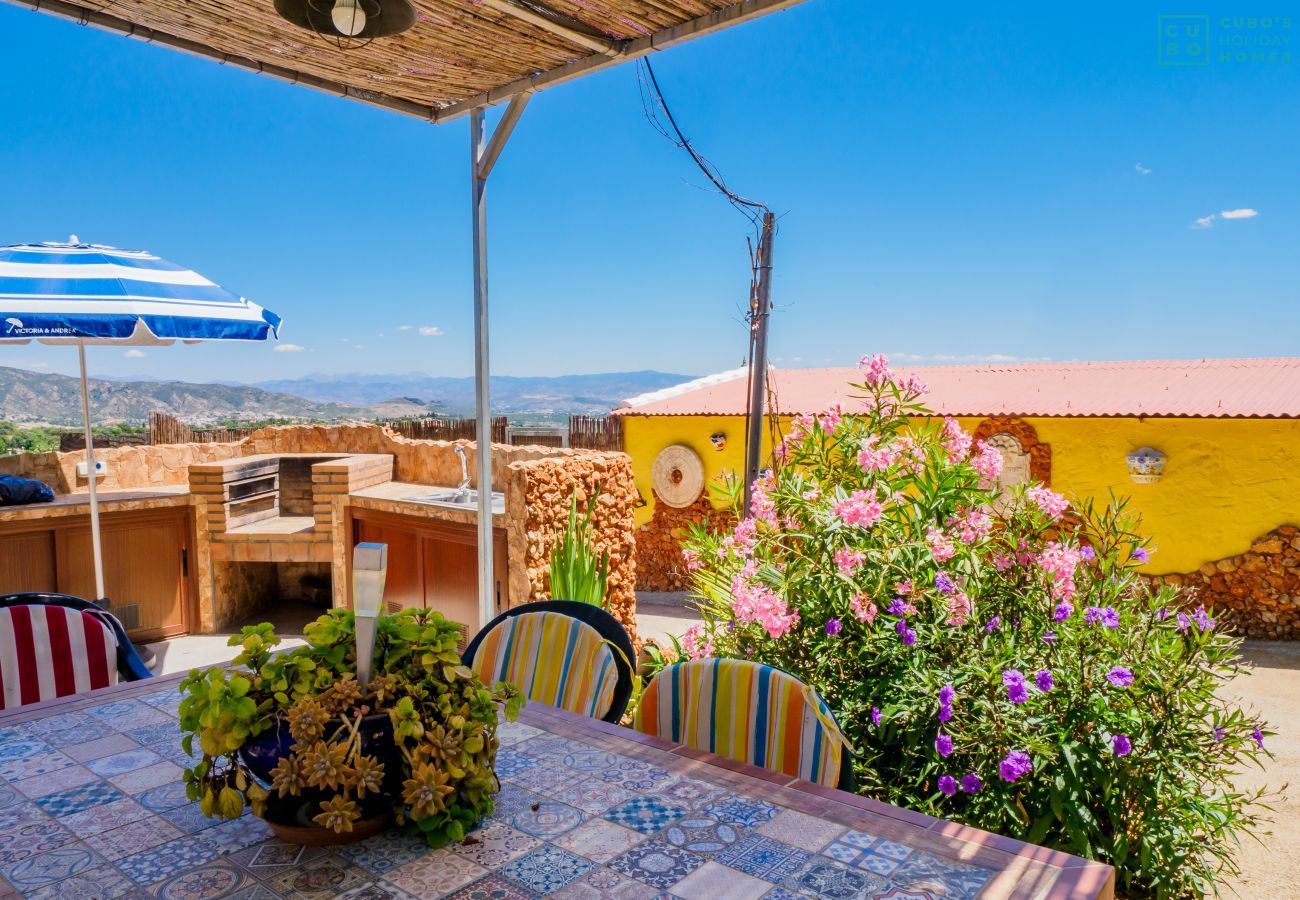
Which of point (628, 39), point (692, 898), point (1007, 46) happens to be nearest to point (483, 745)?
point (692, 898)

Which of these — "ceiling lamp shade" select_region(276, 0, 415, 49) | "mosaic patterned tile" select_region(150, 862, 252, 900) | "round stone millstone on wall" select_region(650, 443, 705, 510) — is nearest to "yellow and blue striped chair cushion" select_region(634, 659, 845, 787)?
"mosaic patterned tile" select_region(150, 862, 252, 900)

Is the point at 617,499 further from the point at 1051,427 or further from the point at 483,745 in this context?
the point at 1051,427

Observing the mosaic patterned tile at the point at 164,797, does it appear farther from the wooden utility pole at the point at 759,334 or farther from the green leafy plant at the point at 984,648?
the wooden utility pole at the point at 759,334

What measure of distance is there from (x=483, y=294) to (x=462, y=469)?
2832mm

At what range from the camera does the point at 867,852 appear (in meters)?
1.24

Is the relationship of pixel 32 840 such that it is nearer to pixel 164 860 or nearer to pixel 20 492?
pixel 164 860

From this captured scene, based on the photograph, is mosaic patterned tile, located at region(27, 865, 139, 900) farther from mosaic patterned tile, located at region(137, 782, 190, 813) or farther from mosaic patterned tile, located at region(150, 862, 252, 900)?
mosaic patterned tile, located at region(137, 782, 190, 813)

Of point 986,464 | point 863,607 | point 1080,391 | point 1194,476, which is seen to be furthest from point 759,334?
point 1080,391

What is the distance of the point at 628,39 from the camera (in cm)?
285

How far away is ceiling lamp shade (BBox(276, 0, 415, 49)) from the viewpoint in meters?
2.04

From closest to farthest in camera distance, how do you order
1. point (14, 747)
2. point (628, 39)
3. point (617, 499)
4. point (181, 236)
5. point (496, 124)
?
point (14, 747) → point (628, 39) → point (496, 124) → point (617, 499) → point (181, 236)

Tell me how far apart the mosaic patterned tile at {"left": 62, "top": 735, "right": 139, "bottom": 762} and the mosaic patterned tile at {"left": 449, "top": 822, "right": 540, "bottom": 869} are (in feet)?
2.89

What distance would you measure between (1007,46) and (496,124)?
2145 cm

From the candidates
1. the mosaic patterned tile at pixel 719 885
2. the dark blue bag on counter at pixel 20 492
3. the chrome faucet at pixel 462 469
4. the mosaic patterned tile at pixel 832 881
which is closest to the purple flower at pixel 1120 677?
the mosaic patterned tile at pixel 832 881
